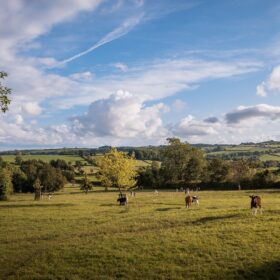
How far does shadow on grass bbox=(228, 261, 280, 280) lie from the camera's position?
65.6 feet

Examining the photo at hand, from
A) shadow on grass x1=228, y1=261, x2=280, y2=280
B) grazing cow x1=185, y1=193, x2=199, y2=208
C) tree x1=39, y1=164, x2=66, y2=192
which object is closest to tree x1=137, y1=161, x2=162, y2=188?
tree x1=39, y1=164, x2=66, y2=192

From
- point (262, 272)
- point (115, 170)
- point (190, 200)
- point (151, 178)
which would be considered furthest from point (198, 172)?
point (262, 272)

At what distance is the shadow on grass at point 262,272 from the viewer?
65.6 feet

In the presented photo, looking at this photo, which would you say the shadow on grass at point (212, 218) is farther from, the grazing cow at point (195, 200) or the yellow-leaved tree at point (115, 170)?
the yellow-leaved tree at point (115, 170)

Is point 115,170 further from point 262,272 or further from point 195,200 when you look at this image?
point 262,272

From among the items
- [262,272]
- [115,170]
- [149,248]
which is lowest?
[262,272]

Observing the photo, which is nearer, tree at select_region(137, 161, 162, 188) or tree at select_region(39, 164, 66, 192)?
tree at select_region(39, 164, 66, 192)

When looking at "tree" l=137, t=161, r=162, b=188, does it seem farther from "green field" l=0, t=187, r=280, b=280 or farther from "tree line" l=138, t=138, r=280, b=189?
"green field" l=0, t=187, r=280, b=280

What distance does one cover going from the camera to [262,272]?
20.5m

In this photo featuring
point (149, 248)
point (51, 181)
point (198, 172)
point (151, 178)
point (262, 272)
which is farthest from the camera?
point (151, 178)

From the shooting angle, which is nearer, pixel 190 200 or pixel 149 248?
pixel 149 248

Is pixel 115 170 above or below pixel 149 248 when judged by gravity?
above

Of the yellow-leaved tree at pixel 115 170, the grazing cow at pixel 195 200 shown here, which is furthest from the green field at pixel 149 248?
the yellow-leaved tree at pixel 115 170

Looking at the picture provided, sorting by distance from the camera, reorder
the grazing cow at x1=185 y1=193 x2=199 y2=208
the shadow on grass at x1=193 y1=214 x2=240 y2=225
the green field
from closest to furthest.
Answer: the green field → the shadow on grass at x1=193 y1=214 x2=240 y2=225 → the grazing cow at x1=185 y1=193 x2=199 y2=208
